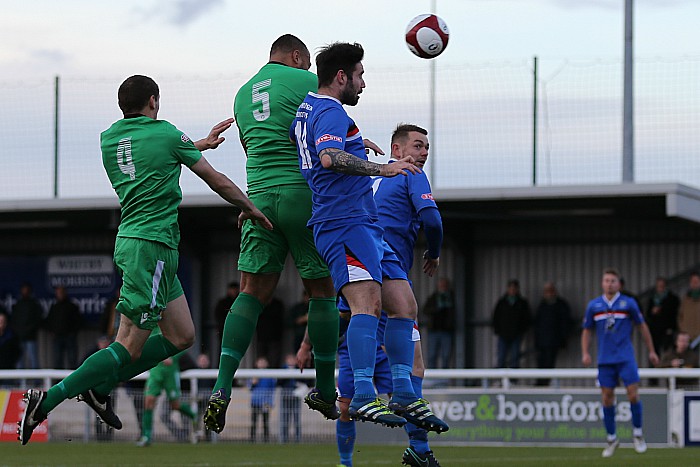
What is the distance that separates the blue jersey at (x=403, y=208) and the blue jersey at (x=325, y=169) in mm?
1453

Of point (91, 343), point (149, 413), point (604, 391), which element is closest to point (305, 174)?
point (604, 391)

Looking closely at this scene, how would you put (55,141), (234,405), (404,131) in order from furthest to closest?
(55,141) → (234,405) → (404,131)

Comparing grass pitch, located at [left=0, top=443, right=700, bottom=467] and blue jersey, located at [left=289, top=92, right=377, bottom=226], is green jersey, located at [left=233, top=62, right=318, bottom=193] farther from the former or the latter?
grass pitch, located at [left=0, top=443, right=700, bottom=467]

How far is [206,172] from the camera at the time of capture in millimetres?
9219

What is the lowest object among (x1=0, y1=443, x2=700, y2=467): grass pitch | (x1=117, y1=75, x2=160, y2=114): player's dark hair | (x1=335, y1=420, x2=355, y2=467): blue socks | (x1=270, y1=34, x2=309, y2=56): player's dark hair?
(x1=0, y1=443, x2=700, y2=467): grass pitch

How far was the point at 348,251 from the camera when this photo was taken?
28.6ft

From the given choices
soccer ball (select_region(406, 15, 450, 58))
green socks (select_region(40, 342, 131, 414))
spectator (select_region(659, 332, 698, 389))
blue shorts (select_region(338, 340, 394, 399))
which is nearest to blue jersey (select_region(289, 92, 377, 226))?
green socks (select_region(40, 342, 131, 414))

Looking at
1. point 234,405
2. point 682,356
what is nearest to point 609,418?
point 682,356

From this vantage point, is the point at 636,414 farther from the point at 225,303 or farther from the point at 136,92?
the point at 136,92

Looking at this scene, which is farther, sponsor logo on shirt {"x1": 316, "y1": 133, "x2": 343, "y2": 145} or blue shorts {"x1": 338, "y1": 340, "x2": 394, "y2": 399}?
blue shorts {"x1": 338, "y1": 340, "x2": 394, "y2": 399}

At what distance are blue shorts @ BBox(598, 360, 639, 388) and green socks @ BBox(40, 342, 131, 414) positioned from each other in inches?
393

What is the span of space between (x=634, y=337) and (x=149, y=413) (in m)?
9.49

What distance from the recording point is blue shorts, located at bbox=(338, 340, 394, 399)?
1053cm

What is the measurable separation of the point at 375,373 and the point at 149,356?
2489mm
